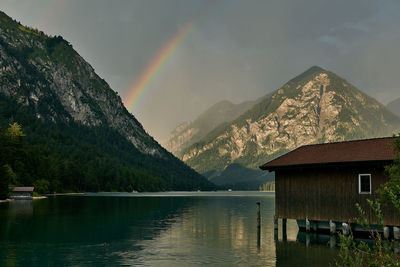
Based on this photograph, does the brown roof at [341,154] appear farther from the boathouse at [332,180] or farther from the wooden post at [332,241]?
the wooden post at [332,241]

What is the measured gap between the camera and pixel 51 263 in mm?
34219

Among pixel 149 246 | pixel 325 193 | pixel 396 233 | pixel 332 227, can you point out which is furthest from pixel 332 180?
pixel 149 246

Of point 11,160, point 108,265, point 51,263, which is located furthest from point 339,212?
point 11,160

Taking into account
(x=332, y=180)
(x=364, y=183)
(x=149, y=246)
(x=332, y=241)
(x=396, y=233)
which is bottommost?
(x=149, y=246)

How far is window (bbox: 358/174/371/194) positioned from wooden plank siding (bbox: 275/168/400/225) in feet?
1.07

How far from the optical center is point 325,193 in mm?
46656

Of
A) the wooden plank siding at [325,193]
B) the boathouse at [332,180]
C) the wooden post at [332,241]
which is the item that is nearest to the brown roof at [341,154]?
the boathouse at [332,180]

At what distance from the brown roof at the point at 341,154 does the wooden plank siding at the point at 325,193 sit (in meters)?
0.94

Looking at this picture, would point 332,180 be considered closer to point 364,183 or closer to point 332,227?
point 364,183

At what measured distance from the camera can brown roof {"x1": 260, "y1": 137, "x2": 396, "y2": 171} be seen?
144 ft

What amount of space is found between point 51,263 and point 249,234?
90.9 feet

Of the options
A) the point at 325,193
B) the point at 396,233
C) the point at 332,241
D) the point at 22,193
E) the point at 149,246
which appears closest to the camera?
the point at 396,233

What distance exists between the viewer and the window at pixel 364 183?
43.8 metres

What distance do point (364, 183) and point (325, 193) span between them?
4.15 meters
